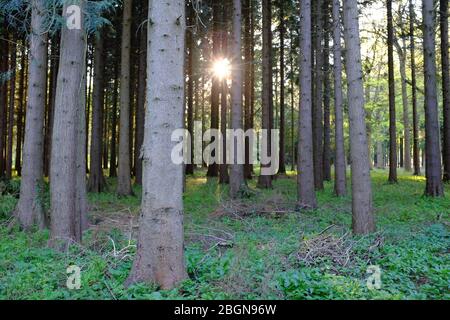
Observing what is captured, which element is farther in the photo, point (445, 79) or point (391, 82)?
point (391, 82)

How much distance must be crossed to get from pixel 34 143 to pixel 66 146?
7.66 feet

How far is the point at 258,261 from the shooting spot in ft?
17.8

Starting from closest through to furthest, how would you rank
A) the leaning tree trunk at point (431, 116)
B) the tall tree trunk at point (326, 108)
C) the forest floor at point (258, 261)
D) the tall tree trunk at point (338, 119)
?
the forest floor at point (258, 261), the leaning tree trunk at point (431, 116), the tall tree trunk at point (338, 119), the tall tree trunk at point (326, 108)

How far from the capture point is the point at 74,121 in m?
6.74

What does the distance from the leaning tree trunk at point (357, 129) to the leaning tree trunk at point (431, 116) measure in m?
7.15

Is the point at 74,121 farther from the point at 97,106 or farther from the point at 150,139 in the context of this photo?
the point at 97,106

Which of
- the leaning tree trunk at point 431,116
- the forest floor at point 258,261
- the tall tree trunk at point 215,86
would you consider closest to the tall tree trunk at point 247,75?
the tall tree trunk at point 215,86

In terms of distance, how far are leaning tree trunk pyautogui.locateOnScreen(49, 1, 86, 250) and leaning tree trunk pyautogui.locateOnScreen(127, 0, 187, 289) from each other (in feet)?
8.93

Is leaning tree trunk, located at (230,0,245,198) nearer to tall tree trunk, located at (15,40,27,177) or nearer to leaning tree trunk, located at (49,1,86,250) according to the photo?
leaning tree trunk, located at (49,1,86,250)

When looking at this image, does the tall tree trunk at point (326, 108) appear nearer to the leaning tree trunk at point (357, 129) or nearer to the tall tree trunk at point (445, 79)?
the tall tree trunk at point (445, 79)

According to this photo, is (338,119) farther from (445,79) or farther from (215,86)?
(215,86)

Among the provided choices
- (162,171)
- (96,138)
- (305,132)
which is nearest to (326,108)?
(305,132)

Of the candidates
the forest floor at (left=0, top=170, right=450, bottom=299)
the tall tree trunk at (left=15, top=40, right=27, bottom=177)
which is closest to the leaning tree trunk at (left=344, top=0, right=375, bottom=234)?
the forest floor at (left=0, top=170, right=450, bottom=299)

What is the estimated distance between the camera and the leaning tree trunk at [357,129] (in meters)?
6.96
